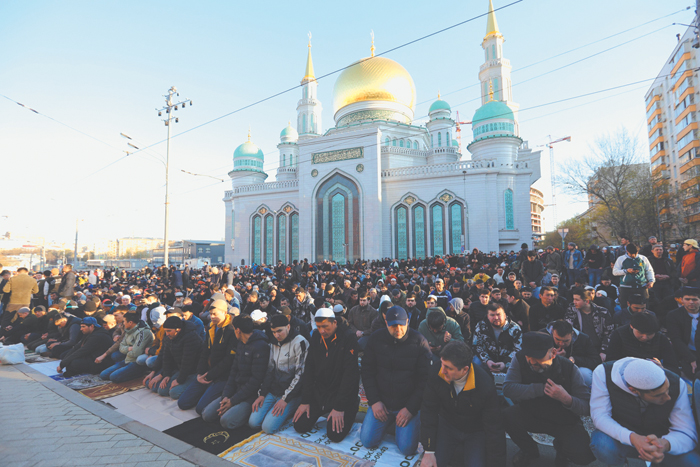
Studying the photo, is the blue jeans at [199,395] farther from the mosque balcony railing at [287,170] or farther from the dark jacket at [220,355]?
the mosque balcony railing at [287,170]

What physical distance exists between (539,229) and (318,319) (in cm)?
7959

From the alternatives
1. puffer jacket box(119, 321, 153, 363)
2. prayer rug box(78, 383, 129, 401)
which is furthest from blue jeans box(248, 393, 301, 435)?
puffer jacket box(119, 321, 153, 363)

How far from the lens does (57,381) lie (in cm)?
519

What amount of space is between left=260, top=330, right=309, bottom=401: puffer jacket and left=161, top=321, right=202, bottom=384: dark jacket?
1230 millimetres

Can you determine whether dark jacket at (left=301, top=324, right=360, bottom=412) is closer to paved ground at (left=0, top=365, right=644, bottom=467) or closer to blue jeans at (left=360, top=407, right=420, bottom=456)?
blue jeans at (left=360, top=407, right=420, bottom=456)

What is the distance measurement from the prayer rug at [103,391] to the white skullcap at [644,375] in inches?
213

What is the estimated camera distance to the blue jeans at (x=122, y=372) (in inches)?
205

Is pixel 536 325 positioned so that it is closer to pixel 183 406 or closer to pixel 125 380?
pixel 183 406

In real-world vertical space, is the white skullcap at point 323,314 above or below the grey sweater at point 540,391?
above

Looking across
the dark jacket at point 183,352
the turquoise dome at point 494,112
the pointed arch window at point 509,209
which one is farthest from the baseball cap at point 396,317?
the turquoise dome at point 494,112

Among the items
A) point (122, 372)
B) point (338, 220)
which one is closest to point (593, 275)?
point (122, 372)

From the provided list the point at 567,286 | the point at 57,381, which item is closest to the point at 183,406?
the point at 57,381

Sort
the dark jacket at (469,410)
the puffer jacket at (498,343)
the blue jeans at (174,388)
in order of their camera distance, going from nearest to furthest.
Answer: the dark jacket at (469,410), the puffer jacket at (498,343), the blue jeans at (174,388)

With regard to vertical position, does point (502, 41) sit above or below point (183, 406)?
above
